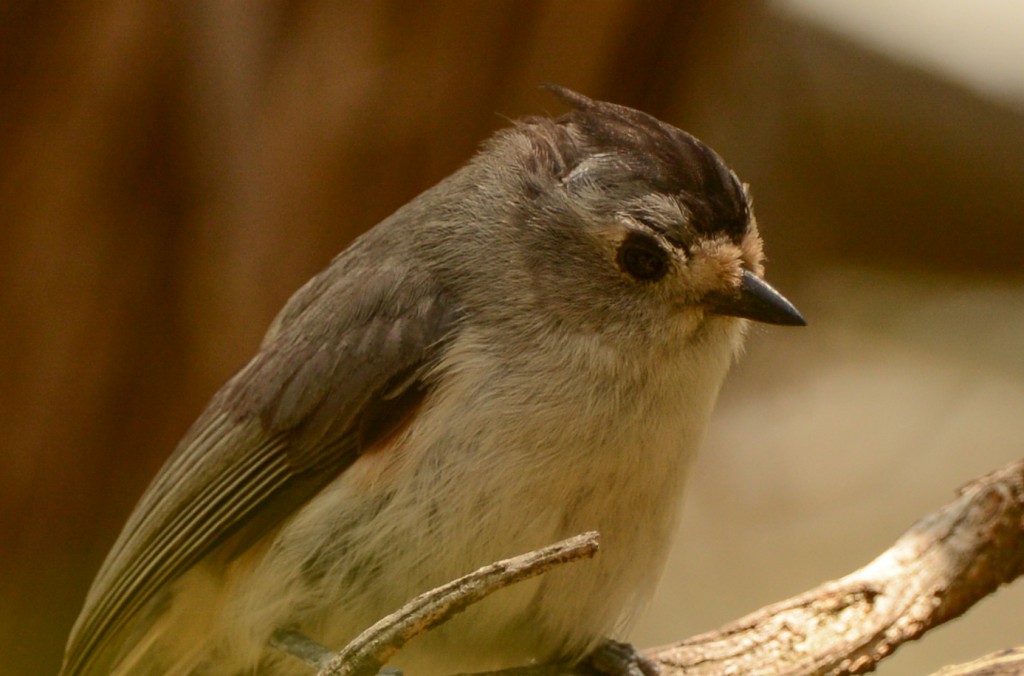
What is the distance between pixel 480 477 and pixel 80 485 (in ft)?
4.59

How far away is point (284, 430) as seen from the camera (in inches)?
75.5

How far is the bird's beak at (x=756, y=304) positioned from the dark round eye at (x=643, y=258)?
92 millimetres

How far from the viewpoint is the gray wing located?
185cm

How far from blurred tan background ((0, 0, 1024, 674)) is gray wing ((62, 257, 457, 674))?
0.63 meters

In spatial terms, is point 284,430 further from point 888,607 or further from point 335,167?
point 888,607

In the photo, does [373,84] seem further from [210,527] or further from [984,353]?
[984,353]

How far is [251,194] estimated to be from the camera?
8.59 ft

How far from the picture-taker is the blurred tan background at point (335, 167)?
2443mm

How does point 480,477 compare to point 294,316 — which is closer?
point 480,477

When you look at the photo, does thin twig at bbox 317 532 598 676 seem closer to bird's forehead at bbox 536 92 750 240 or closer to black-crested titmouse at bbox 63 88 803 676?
black-crested titmouse at bbox 63 88 803 676

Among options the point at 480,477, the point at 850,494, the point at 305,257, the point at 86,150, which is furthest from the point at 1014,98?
the point at 86,150

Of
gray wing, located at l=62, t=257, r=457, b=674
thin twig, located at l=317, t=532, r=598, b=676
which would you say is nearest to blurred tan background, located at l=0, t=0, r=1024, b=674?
gray wing, located at l=62, t=257, r=457, b=674

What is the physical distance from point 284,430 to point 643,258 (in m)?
0.69

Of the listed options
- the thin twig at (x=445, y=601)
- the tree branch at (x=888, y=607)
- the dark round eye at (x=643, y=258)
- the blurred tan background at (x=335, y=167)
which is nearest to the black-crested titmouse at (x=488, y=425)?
the dark round eye at (x=643, y=258)
